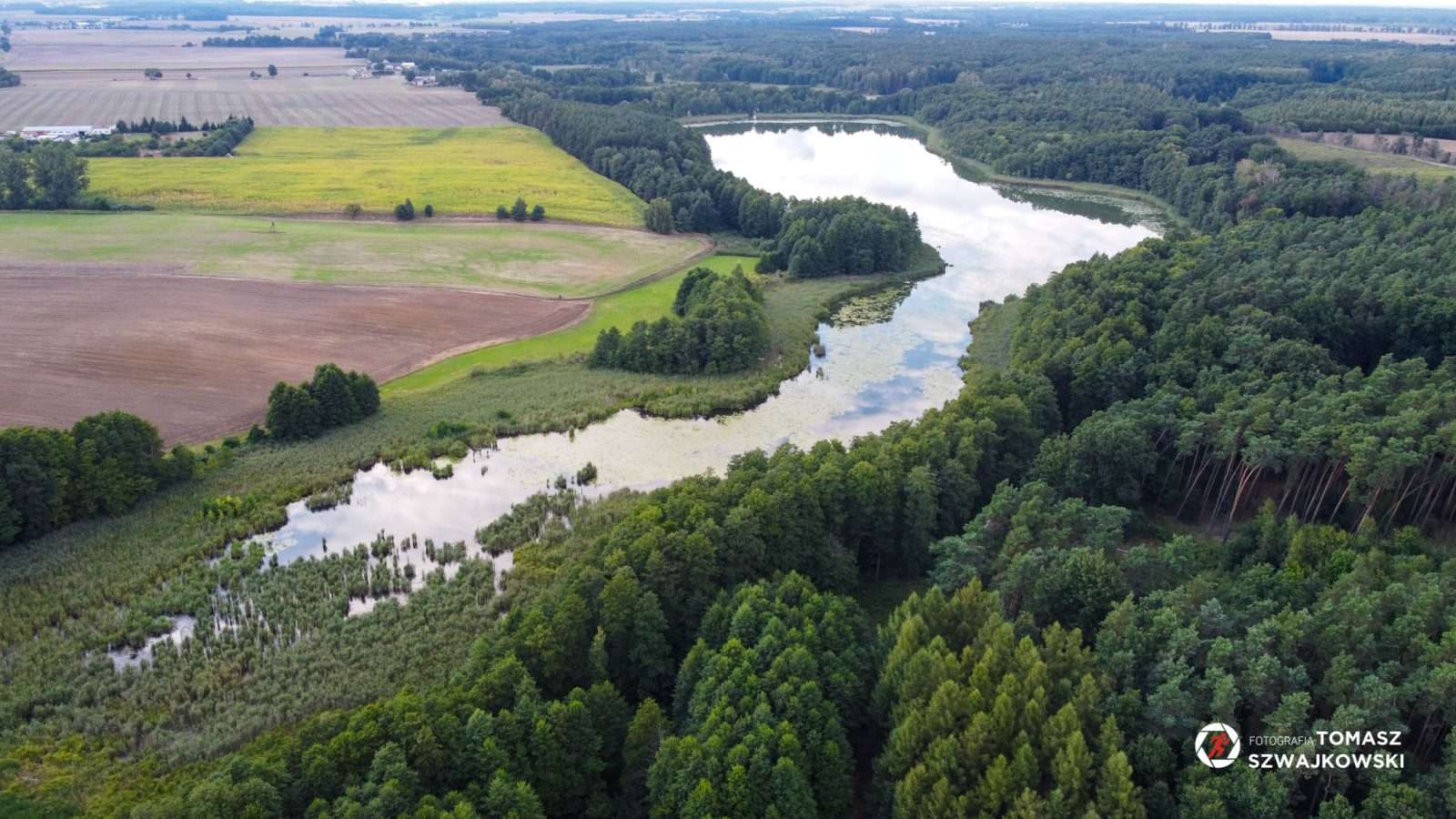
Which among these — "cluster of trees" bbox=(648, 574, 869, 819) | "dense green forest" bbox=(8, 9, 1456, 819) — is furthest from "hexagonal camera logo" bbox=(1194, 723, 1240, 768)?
"cluster of trees" bbox=(648, 574, 869, 819)

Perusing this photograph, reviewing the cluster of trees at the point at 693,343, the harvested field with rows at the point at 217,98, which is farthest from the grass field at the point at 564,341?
the harvested field with rows at the point at 217,98

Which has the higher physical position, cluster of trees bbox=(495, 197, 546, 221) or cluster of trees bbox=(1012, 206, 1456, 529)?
cluster of trees bbox=(495, 197, 546, 221)

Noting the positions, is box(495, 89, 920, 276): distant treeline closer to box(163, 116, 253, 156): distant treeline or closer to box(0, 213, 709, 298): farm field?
box(0, 213, 709, 298): farm field

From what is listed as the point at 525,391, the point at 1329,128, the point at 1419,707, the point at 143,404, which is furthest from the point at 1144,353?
the point at 1329,128

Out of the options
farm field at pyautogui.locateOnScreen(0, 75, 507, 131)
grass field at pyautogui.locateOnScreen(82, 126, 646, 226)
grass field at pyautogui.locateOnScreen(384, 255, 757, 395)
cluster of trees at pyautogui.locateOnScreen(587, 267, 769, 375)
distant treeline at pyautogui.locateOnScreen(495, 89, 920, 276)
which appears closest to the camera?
grass field at pyautogui.locateOnScreen(384, 255, 757, 395)

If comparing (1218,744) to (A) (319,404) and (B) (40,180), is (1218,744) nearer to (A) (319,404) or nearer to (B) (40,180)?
(A) (319,404)
